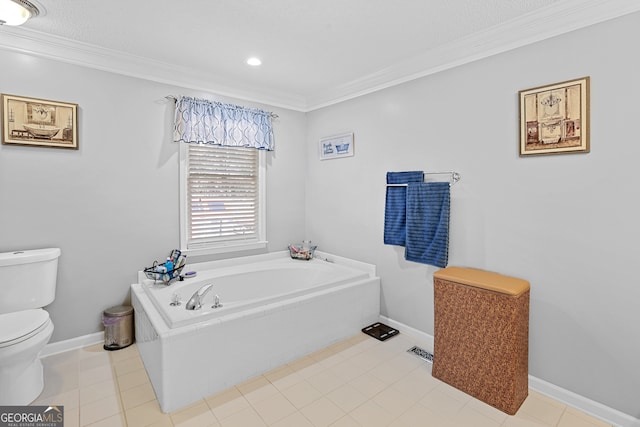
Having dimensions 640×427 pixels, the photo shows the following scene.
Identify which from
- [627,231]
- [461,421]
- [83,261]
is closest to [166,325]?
[83,261]

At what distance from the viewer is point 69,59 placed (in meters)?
2.48

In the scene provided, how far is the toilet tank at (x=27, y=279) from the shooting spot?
215cm

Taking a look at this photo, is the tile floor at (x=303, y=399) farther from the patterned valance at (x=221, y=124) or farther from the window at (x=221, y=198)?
the patterned valance at (x=221, y=124)

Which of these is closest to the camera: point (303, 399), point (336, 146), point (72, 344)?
point (303, 399)

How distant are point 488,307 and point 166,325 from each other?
2032 millimetres

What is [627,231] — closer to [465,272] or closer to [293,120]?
[465,272]

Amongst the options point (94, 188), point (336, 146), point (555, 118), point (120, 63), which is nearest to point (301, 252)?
point (336, 146)

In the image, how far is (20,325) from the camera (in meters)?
1.93

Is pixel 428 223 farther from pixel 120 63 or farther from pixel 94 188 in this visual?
pixel 120 63

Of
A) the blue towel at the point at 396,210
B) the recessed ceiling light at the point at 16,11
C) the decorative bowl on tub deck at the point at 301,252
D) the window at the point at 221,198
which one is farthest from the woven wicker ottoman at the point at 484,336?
the recessed ceiling light at the point at 16,11

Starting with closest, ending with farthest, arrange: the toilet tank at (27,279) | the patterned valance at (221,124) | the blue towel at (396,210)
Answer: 1. the toilet tank at (27,279)
2. the blue towel at (396,210)
3. the patterned valance at (221,124)

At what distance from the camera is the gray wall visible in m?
1.79

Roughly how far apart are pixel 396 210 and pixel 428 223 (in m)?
0.34

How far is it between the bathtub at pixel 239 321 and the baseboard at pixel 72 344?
398 millimetres
